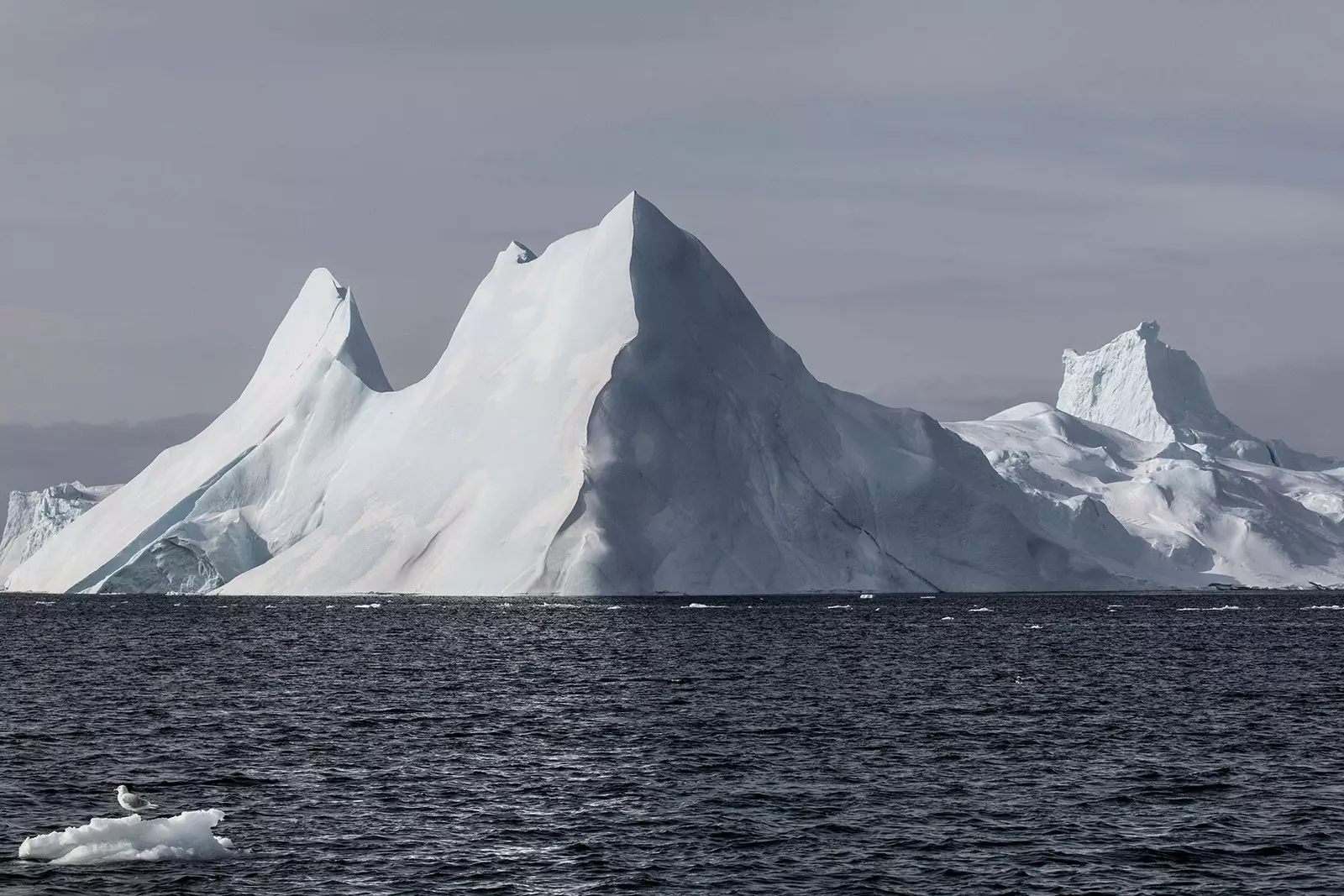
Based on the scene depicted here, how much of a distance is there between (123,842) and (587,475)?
330 feet

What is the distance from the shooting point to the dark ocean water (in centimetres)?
2638

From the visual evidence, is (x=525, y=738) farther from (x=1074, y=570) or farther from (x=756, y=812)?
(x=1074, y=570)

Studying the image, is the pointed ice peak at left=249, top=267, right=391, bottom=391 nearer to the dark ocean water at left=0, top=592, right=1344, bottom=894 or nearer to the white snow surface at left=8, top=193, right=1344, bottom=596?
the white snow surface at left=8, top=193, right=1344, bottom=596

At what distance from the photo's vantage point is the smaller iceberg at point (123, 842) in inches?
1022

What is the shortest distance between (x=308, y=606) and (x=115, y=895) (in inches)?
4301

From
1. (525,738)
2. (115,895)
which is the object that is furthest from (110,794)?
(525,738)

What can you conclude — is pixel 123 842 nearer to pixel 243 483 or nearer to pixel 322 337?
pixel 243 483

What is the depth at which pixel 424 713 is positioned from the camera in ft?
159

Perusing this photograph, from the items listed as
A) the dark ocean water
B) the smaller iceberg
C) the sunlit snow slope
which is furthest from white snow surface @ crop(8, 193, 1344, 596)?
the smaller iceberg

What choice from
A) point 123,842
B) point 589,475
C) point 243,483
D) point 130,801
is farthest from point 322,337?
point 123,842

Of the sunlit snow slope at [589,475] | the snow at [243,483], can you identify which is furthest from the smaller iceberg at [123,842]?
the snow at [243,483]

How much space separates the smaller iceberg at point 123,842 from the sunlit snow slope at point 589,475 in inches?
3775

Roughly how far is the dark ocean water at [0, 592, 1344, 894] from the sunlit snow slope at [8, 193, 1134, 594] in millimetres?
49945

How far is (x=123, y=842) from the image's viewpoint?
2617 centimetres
